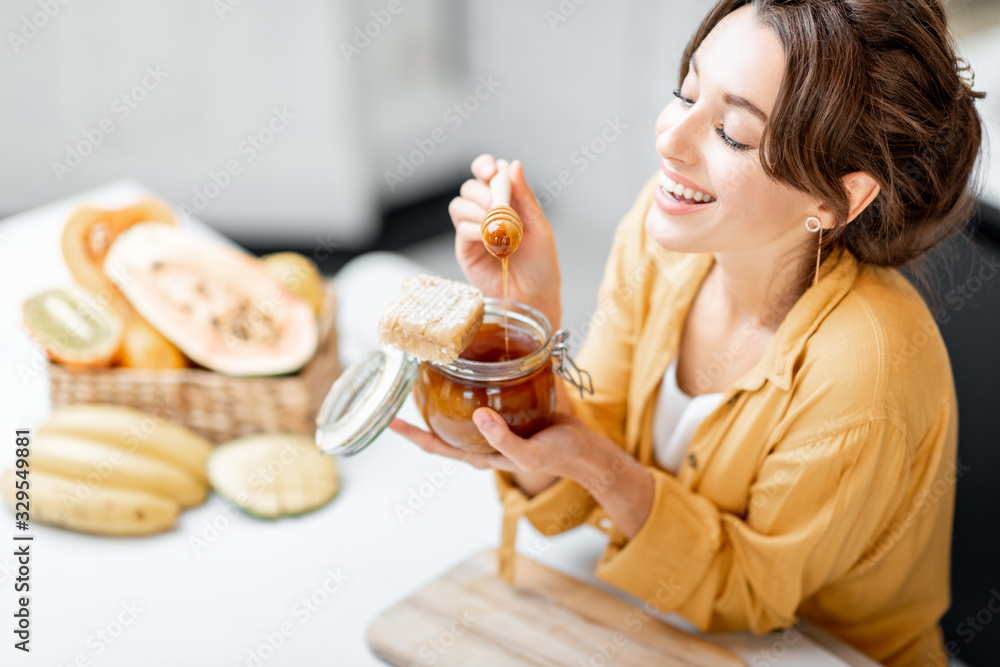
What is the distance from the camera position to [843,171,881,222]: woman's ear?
3.42ft

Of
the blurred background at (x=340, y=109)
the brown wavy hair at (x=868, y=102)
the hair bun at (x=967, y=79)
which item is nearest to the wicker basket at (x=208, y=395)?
the brown wavy hair at (x=868, y=102)

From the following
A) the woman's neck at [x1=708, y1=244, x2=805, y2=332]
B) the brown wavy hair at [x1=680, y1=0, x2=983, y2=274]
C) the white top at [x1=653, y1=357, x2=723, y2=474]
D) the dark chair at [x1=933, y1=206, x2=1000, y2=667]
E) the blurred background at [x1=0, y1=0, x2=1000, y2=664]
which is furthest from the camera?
the blurred background at [x1=0, y1=0, x2=1000, y2=664]

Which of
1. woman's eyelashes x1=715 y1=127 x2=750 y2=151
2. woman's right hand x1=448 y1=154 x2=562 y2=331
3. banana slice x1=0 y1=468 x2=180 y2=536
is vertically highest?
woman's eyelashes x1=715 y1=127 x2=750 y2=151

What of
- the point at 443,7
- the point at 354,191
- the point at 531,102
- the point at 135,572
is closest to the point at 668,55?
the point at 531,102

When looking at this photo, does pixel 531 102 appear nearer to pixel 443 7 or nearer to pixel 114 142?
pixel 443 7

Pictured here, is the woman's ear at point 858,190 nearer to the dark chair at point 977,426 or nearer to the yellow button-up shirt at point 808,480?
the yellow button-up shirt at point 808,480

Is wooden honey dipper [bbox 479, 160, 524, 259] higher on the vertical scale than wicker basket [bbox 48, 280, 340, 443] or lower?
higher

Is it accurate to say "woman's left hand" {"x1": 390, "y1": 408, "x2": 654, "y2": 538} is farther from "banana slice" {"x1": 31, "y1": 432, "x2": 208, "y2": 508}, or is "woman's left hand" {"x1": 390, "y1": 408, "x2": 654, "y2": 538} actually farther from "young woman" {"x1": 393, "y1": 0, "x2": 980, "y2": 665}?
"banana slice" {"x1": 31, "y1": 432, "x2": 208, "y2": 508}

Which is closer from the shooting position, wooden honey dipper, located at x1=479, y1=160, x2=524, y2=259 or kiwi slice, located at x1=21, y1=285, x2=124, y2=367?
wooden honey dipper, located at x1=479, y1=160, x2=524, y2=259

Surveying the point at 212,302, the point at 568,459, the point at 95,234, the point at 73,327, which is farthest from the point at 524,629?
the point at 95,234

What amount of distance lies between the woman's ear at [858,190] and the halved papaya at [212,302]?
0.85 meters

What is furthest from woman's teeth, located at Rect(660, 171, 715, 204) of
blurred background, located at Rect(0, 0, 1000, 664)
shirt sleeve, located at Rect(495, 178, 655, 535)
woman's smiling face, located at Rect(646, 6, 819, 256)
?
blurred background, located at Rect(0, 0, 1000, 664)

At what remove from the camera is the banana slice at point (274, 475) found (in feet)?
4.44

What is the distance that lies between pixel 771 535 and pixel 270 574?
724mm
